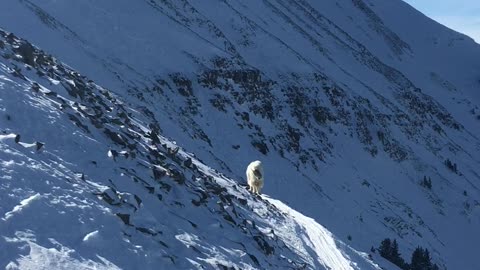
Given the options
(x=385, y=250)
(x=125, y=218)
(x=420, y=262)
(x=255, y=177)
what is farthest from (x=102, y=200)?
(x=420, y=262)

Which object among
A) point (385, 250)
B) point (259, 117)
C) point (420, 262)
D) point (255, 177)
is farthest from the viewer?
point (259, 117)

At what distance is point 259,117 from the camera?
38.4 metres

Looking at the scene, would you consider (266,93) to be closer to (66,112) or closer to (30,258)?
(66,112)

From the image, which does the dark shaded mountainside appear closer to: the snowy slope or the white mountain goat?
the snowy slope

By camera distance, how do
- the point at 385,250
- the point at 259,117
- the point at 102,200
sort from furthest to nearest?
the point at 259,117, the point at 385,250, the point at 102,200

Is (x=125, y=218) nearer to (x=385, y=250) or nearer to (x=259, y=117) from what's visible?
(x=385, y=250)

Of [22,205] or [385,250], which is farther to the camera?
[385,250]

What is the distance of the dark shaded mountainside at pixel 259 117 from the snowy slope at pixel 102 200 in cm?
14

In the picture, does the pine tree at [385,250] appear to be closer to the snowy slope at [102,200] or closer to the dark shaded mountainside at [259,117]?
the dark shaded mountainside at [259,117]

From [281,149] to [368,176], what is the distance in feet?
29.3

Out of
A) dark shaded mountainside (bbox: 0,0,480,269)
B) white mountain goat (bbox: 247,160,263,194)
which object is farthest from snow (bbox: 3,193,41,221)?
white mountain goat (bbox: 247,160,263,194)

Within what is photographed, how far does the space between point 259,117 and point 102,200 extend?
29051 mm

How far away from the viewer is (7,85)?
11.9 m

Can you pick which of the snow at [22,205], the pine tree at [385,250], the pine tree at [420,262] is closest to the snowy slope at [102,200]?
the snow at [22,205]
